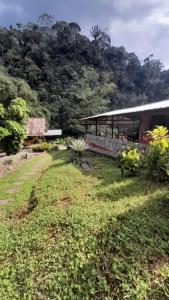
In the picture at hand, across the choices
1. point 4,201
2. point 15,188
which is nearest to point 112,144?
point 15,188

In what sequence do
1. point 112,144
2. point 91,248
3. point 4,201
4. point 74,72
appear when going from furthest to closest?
point 74,72, point 112,144, point 4,201, point 91,248

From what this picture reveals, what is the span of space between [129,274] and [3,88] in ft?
106

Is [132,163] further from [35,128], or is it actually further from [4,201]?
[35,128]

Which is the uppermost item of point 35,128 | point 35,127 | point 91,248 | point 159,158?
point 35,127

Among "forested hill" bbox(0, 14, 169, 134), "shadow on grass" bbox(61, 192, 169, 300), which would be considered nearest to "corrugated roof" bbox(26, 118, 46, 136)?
"forested hill" bbox(0, 14, 169, 134)

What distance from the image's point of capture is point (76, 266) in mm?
3850

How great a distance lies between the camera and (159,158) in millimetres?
6992

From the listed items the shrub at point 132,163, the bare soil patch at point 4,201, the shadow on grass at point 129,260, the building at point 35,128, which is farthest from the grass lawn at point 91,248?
the building at point 35,128

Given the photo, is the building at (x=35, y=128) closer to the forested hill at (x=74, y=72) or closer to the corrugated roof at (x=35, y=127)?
the corrugated roof at (x=35, y=127)

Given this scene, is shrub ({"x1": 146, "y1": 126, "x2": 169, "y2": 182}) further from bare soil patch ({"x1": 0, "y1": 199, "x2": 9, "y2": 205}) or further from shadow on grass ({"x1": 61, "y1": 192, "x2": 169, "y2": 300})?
bare soil patch ({"x1": 0, "y1": 199, "x2": 9, "y2": 205})

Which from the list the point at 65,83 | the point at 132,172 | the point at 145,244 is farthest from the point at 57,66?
the point at 145,244

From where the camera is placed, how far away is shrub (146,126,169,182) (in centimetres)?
694

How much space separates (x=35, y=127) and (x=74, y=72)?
23893 millimetres

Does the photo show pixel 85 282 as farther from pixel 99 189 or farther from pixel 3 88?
pixel 3 88
